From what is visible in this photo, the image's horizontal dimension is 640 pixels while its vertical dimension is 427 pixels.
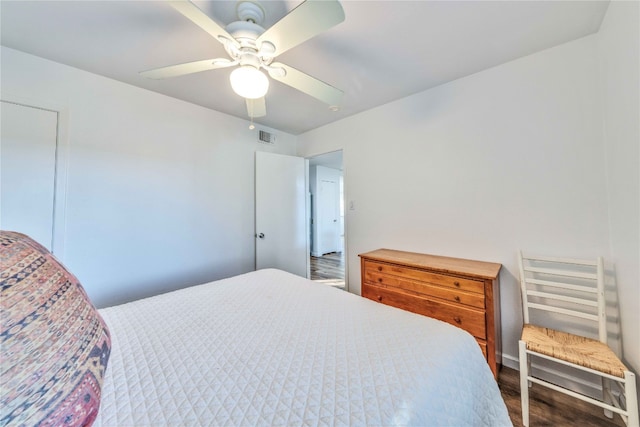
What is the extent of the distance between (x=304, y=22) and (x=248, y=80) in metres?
0.42

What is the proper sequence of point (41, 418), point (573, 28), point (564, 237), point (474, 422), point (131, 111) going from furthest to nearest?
point (131, 111)
point (564, 237)
point (573, 28)
point (474, 422)
point (41, 418)

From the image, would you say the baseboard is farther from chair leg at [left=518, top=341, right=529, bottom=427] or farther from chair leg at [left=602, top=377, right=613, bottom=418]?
chair leg at [left=518, top=341, right=529, bottom=427]

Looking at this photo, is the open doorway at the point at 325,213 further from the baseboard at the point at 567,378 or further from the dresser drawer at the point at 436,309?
the baseboard at the point at 567,378

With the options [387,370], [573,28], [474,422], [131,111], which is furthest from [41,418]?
[573,28]

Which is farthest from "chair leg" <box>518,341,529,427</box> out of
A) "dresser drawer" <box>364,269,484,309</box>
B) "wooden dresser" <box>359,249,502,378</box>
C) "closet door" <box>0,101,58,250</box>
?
"closet door" <box>0,101,58,250</box>

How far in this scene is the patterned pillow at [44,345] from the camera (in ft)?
1.38

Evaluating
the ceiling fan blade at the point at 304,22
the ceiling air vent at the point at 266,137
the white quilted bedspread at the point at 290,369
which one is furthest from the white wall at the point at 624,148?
the ceiling air vent at the point at 266,137

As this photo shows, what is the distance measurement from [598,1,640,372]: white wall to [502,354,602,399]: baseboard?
0.32m

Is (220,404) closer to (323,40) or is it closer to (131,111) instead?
(323,40)

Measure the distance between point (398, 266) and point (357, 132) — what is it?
65.7 inches

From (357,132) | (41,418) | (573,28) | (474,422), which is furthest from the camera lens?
(357,132)

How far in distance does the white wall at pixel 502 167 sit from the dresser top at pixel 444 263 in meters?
0.10

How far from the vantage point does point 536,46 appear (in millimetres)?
1592

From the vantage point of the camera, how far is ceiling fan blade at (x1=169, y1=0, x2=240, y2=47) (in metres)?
0.90
